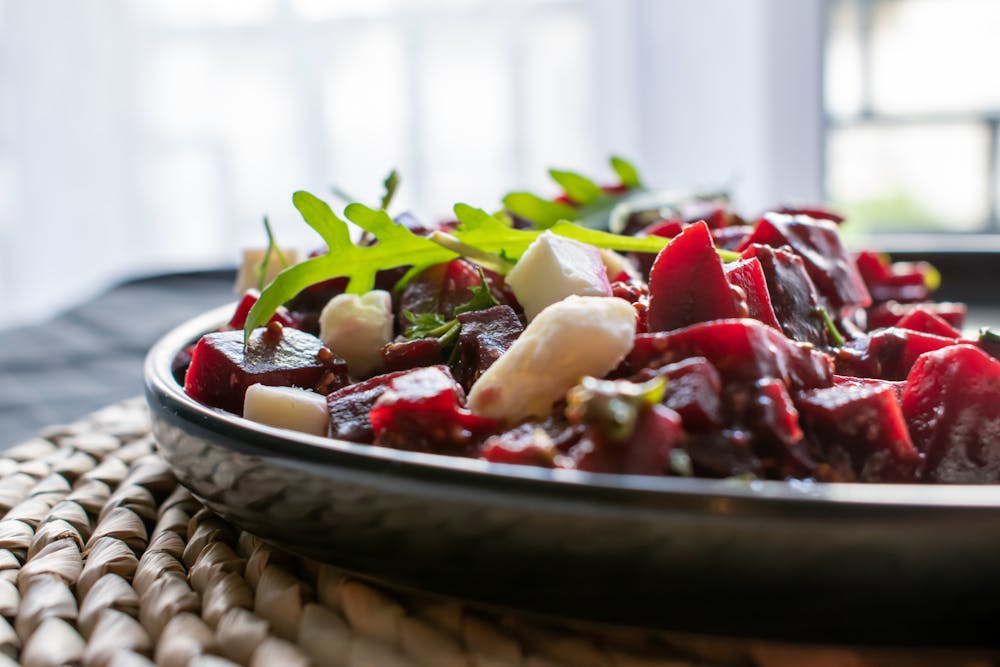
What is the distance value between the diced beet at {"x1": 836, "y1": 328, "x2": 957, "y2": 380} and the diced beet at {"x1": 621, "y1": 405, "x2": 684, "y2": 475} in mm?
417

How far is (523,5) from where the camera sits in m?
5.44

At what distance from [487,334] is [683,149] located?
15.1 ft

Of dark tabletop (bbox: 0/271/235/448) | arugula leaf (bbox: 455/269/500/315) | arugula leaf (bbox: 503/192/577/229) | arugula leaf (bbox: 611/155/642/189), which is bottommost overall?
dark tabletop (bbox: 0/271/235/448)

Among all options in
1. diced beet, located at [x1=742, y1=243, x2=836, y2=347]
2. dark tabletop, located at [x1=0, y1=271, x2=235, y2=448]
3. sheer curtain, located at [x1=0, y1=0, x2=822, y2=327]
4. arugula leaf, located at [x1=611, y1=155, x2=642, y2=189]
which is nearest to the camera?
diced beet, located at [x1=742, y1=243, x2=836, y2=347]

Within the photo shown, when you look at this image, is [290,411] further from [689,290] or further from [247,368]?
[689,290]

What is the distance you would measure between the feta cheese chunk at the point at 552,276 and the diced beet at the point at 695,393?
25 centimetres

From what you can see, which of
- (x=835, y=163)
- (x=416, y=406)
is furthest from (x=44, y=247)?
(x=416, y=406)

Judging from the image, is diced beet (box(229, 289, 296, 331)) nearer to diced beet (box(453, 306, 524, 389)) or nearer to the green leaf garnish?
diced beet (box(453, 306, 524, 389))

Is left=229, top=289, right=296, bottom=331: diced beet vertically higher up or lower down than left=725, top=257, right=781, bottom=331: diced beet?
lower down

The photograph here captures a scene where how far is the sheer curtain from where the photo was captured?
523 centimetres

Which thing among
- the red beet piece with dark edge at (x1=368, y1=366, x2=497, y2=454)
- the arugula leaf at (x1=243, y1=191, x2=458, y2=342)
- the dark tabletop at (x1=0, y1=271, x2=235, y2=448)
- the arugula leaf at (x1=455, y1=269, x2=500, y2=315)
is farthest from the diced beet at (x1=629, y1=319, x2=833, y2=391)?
the dark tabletop at (x1=0, y1=271, x2=235, y2=448)

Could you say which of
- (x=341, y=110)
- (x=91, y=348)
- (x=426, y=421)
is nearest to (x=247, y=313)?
(x=426, y=421)

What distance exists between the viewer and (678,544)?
57cm

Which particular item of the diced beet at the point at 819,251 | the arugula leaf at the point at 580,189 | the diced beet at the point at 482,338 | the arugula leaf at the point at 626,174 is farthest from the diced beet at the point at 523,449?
the arugula leaf at the point at 626,174
